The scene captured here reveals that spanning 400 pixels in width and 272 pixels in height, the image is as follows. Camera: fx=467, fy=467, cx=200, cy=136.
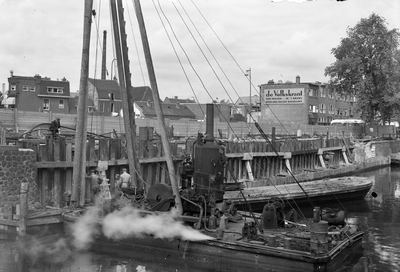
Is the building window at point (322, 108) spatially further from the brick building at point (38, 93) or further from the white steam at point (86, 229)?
the white steam at point (86, 229)

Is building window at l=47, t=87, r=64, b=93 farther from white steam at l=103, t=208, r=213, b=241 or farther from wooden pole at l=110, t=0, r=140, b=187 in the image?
white steam at l=103, t=208, r=213, b=241

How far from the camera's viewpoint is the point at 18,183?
18.9m

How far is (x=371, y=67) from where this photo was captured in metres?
65.7

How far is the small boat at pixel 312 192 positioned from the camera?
85.4 ft

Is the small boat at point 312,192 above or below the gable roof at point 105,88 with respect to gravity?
below

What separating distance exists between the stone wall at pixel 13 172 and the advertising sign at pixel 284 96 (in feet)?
211

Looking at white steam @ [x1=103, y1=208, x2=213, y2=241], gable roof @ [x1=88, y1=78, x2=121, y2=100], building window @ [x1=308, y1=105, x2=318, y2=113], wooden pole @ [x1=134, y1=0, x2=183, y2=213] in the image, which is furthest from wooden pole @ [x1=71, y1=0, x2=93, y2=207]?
gable roof @ [x1=88, y1=78, x2=121, y2=100]

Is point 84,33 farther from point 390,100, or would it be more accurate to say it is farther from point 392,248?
point 390,100

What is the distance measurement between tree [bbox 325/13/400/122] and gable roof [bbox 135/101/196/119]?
30.6 meters

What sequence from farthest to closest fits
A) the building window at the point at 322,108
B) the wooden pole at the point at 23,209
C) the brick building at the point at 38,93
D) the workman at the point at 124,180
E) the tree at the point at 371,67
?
the building window at the point at 322,108, the brick building at the point at 38,93, the tree at the point at 371,67, the workman at the point at 124,180, the wooden pole at the point at 23,209

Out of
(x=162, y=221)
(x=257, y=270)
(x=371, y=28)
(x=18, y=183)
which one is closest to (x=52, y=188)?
(x=18, y=183)

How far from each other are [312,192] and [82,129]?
51.8 ft

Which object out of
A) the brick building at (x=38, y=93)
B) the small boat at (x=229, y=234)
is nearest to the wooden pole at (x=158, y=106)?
the small boat at (x=229, y=234)

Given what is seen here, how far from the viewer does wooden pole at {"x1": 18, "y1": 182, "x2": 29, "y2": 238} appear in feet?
55.8
